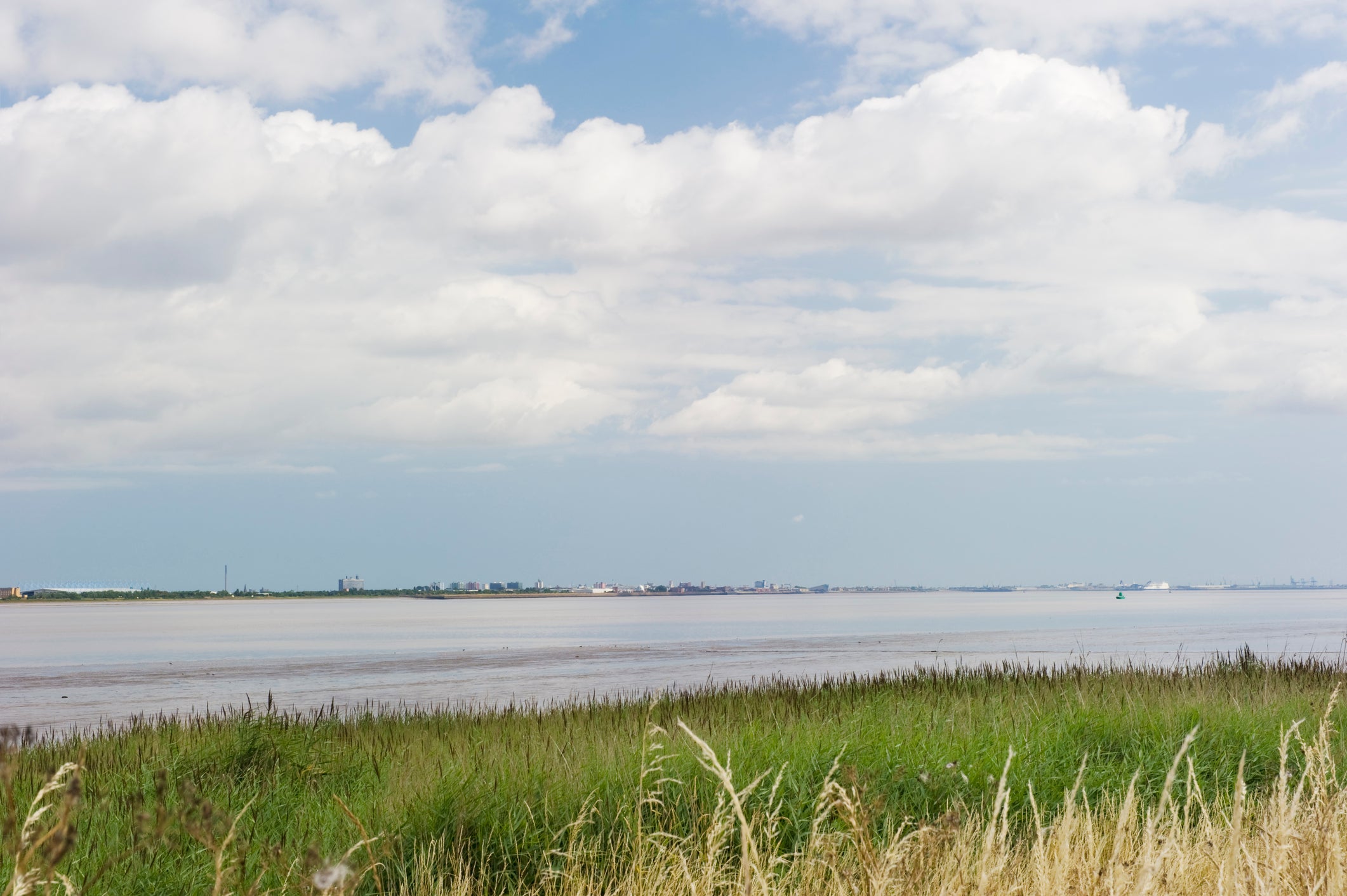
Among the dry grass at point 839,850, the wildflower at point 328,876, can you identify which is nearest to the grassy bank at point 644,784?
A: the dry grass at point 839,850

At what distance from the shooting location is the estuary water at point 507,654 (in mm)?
30578

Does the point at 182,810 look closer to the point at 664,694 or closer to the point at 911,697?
the point at 911,697

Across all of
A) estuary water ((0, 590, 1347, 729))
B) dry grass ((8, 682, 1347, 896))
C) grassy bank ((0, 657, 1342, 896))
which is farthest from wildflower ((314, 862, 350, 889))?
estuary water ((0, 590, 1347, 729))

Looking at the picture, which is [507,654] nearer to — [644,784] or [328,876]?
[644,784]

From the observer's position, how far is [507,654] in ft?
166

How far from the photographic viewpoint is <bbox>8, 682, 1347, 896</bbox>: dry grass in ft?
8.95

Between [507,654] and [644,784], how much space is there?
43.2 metres

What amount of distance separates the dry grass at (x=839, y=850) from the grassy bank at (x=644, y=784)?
0.20 ft

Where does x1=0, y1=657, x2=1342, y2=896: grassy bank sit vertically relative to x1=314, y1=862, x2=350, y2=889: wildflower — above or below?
below

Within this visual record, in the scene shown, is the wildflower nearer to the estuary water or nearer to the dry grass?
the dry grass

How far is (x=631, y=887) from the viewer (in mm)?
6125

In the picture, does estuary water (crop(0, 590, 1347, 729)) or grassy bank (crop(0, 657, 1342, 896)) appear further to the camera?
estuary water (crop(0, 590, 1347, 729))

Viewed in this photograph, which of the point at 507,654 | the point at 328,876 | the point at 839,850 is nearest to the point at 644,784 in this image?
the point at 839,850

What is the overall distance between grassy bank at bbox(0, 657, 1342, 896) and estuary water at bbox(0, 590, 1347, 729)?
7.68 feet
